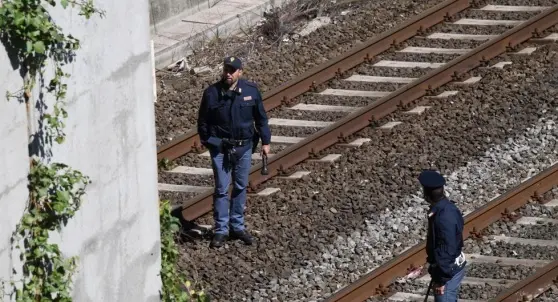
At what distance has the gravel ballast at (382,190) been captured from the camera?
11898mm

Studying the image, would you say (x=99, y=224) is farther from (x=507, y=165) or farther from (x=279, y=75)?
(x=279, y=75)

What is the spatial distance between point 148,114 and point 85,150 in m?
0.74

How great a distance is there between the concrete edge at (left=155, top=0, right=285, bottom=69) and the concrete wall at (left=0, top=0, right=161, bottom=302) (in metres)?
8.26

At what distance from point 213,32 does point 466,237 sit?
20.8 ft

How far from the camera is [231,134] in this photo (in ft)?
40.2

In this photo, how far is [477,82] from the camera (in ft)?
50.7

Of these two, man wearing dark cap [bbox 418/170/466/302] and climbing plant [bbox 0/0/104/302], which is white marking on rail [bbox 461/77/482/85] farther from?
climbing plant [bbox 0/0/104/302]

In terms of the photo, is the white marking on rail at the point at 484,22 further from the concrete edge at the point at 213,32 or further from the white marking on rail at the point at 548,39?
A: the concrete edge at the point at 213,32

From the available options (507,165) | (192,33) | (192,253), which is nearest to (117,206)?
(192,253)

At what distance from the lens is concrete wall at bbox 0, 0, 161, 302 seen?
24.0 feet

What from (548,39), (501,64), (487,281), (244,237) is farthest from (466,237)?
(548,39)

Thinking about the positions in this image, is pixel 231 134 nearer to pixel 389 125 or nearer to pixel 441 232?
pixel 389 125

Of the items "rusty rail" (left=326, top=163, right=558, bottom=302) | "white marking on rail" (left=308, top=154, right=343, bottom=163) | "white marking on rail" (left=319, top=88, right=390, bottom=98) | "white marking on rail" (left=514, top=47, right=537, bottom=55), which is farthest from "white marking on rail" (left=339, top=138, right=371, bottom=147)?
"white marking on rail" (left=514, top=47, right=537, bottom=55)

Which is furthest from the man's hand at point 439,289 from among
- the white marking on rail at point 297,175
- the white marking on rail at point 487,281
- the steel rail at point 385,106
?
the white marking on rail at point 297,175
